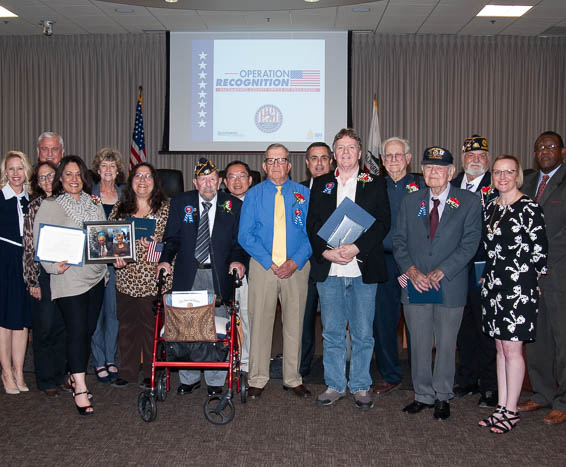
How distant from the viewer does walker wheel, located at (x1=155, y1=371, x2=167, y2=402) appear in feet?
12.2

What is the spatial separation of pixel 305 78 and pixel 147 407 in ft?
21.3

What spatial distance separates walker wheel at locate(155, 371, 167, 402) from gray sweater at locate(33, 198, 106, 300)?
29.9 inches

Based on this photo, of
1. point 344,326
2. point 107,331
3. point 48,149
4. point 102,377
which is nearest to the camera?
point 344,326

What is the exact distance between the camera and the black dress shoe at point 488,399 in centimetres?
379

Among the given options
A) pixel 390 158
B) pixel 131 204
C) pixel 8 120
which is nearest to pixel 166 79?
pixel 8 120

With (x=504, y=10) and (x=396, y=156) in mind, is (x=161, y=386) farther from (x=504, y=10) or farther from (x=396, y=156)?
(x=504, y=10)

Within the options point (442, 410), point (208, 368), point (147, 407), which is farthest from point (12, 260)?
point (442, 410)

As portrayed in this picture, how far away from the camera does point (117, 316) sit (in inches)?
168

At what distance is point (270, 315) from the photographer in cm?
402

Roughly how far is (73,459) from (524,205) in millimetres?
2922

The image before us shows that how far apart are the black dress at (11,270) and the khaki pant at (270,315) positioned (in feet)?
5.40

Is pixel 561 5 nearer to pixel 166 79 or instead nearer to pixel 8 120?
pixel 166 79

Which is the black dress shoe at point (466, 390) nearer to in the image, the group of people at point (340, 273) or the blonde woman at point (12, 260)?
the group of people at point (340, 273)

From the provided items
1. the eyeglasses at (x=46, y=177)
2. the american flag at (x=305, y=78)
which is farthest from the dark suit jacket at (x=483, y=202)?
the american flag at (x=305, y=78)
